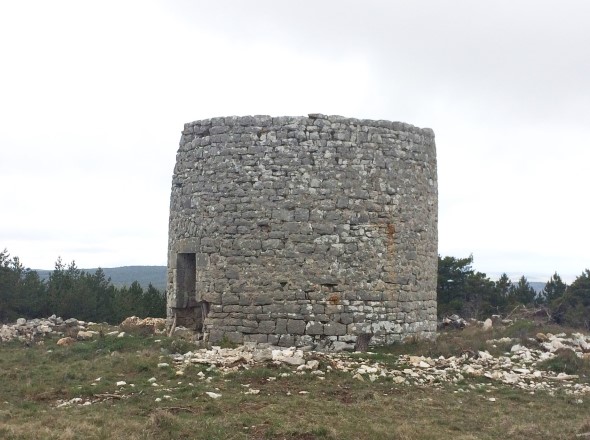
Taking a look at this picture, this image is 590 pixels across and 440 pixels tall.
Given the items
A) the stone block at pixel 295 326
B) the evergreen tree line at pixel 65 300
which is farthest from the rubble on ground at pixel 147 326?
the evergreen tree line at pixel 65 300

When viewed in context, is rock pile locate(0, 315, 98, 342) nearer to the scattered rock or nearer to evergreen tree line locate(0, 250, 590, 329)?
the scattered rock

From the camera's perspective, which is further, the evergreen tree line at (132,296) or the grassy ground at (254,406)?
the evergreen tree line at (132,296)

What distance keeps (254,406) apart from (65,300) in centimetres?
1592

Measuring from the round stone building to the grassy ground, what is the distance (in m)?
1.99

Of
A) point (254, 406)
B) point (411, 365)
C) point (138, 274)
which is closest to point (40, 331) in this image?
point (254, 406)

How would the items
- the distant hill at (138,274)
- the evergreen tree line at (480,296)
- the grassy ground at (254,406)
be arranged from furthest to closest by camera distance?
the distant hill at (138,274), the evergreen tree line at (480,296), the grassy ground at (254,406)

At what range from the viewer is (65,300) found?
22594 millimetres

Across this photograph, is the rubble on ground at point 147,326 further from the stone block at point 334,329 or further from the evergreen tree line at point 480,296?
the evergreen tree line at point 480,296

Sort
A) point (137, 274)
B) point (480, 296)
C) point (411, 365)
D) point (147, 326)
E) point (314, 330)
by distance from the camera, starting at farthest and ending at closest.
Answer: point (137, 274)
point (480, 296)
point (147, 326)
point (314, 330)
point (411, 365)

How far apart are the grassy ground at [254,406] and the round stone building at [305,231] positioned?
199cm

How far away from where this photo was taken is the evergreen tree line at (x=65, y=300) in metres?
22.4

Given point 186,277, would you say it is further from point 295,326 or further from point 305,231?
point 305,231

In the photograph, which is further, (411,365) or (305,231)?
(305,231)

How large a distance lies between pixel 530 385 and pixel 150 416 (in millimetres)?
5824
